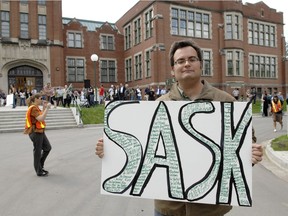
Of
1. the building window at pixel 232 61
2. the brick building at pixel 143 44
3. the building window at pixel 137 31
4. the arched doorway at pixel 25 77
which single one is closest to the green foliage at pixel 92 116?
the brick building at pixel 143 44

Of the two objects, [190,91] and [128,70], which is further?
[128,70]

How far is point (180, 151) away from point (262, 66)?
4187 centimetres

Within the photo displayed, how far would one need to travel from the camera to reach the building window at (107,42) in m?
40.5

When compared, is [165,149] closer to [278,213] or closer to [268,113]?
[278,213]

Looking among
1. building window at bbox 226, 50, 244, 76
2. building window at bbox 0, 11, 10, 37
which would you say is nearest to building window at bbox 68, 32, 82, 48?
building window at bbox 0, 11, 10, 37

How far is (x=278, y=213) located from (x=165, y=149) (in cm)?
296

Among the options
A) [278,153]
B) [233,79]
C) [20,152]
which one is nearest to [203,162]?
[278,153]

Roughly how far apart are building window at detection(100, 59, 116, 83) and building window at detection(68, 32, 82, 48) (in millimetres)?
3696

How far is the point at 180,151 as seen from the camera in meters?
2.10

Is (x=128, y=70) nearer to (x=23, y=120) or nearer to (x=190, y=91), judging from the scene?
(x=23, y=120)

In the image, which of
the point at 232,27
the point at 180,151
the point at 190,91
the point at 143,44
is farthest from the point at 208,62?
the point at 180,151

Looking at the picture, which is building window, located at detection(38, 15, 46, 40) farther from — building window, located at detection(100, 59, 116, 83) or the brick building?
building window, located at detection(100, 59, 116, 83)

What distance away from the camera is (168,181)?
6.95ft

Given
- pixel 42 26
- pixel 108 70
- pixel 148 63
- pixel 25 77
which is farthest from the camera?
pixel 108 70
